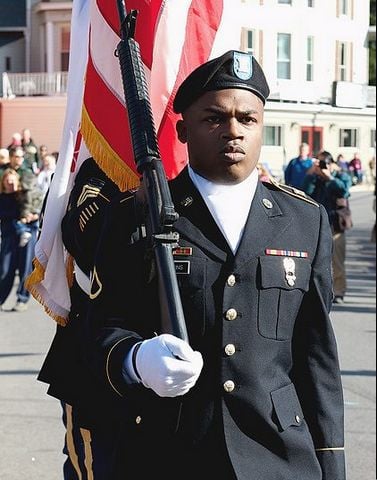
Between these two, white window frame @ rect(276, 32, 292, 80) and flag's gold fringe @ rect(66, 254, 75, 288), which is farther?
flag's gold fringe @ rect(66, 254, 75, 288)

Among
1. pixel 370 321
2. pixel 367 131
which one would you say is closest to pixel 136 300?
pixel 367 131

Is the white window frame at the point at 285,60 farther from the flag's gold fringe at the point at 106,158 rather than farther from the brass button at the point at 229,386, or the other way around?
the brass button at the point at 229,386

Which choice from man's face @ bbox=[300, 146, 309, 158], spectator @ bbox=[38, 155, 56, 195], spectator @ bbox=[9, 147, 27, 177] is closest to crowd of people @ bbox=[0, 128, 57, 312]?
spectator @ bbox=[9, 147, 27, 177]

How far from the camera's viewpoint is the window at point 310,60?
384cm

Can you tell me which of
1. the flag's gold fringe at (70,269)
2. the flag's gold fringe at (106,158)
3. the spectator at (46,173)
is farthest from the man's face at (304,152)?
the spectator at (46,173)

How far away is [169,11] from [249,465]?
65.2 inches

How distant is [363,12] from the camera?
3.77 metres

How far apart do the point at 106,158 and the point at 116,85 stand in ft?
0.81

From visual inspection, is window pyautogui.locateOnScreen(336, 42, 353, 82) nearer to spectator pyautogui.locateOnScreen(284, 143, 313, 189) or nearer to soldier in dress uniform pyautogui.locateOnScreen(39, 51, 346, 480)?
spectator pyautogui.locateOnScreen(284, 143, 313, 189)

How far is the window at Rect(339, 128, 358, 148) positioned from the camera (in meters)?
4.05

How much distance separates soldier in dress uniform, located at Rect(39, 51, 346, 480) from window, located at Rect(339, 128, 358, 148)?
1.24 m

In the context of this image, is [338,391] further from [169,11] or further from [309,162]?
[309,162]

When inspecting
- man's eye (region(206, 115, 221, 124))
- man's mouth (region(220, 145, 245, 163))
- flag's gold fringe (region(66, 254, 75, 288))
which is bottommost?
flag's gold fringe (region(66, 254, 75, 288))

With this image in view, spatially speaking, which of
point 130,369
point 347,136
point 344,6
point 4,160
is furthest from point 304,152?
point 4,160
